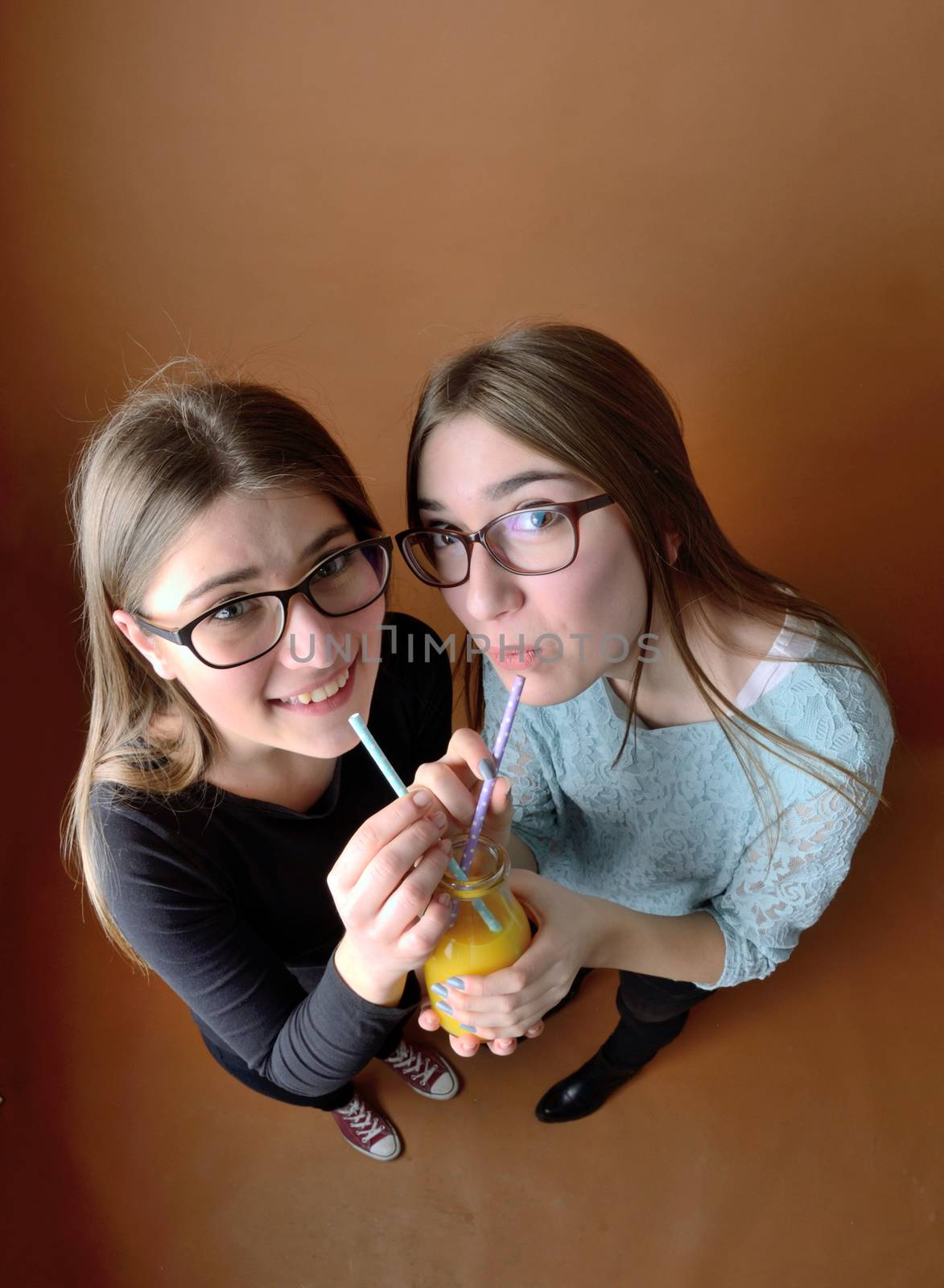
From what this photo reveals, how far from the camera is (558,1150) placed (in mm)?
1578

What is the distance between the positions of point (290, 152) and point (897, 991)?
2.07m

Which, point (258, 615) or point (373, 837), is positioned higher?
point (258, 615)

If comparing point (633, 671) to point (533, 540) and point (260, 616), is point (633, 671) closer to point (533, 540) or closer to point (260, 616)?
point (533, 540)

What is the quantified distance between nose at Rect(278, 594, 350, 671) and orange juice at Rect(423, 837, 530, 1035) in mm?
277

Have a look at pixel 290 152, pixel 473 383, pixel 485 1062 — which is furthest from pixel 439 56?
pixel 485 1062

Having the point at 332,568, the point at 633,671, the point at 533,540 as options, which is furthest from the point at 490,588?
the point at 633,671

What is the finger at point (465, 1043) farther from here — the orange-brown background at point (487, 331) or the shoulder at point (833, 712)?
the orange-brown background at point (487, 331)

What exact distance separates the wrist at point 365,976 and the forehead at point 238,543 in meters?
0.42

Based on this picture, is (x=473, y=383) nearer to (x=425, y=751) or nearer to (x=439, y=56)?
(x=425, y=751)

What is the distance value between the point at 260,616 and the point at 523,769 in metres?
0.56

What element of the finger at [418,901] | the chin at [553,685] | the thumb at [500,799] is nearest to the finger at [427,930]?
the finger at [418,901]

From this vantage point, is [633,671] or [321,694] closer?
[321,694]

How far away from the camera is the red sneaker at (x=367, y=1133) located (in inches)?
62.4

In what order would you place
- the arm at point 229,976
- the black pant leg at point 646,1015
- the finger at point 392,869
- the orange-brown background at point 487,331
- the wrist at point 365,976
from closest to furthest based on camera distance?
the finger at point 392,869, the wrist at point 365,976, the arm at point 229,976, the black pant leg at point 646,1015, the orange-brown background at point 487,331
